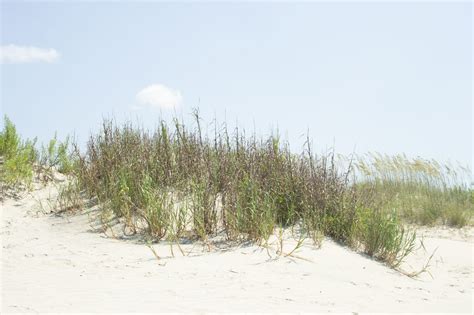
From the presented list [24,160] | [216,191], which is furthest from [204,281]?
[24,160]

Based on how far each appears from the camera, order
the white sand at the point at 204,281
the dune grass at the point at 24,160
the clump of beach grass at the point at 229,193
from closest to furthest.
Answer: the white sand at the point at 204,281
the clump of beach grass at the point at 229,193
the dune grass at the point at 24,160

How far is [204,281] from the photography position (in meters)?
4.52

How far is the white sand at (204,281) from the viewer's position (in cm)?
397

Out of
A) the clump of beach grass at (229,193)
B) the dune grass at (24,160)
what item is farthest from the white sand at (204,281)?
the dune grass at (24,160)

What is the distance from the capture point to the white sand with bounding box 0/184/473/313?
13.0 ft

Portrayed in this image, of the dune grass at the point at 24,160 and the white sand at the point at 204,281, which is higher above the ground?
the dune grass at the point at 24,160

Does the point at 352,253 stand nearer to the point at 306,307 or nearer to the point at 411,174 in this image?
the point at 306,307

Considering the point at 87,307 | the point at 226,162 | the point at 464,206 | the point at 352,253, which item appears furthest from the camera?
the point at 464,206

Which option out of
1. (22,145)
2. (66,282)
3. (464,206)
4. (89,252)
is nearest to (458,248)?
(464,206)

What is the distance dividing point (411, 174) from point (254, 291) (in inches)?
382

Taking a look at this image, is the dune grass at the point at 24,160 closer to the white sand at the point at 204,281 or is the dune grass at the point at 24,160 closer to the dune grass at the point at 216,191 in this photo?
the dune grass at the point at 216,191

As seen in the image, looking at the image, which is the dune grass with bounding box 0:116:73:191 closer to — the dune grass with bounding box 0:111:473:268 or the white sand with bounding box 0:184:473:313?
the dune grass with bounding box 0:111:473:268

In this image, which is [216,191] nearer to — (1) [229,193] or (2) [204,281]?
(1) [229,193]

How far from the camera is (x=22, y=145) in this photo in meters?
10.4
